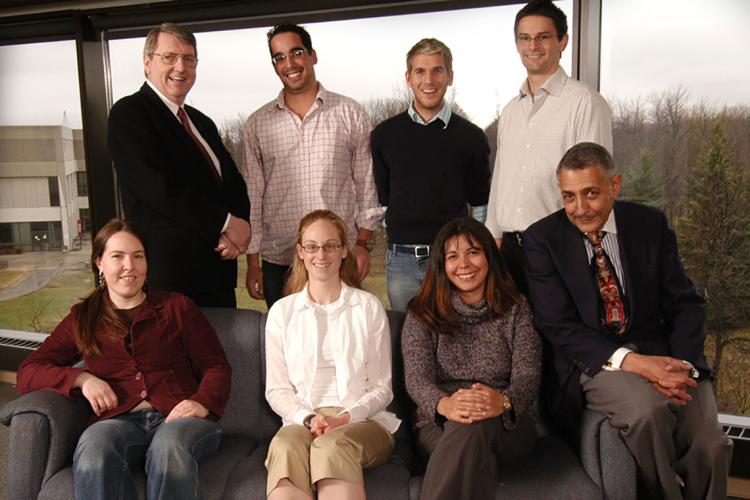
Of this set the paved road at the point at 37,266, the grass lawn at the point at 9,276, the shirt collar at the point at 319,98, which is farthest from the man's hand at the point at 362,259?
the grass lawn at the point at 9,276

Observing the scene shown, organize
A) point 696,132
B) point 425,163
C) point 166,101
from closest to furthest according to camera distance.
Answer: point 166,101, point 425,163, point 696,132

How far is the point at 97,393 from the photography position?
94.6 inches

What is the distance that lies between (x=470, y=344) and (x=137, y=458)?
3.93ft

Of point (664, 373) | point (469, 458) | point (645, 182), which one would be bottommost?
point (469, 458)

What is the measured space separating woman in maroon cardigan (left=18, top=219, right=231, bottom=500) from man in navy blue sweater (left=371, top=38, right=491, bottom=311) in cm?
89

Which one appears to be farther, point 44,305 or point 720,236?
point 44,305

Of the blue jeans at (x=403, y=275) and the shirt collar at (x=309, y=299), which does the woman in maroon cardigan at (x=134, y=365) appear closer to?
the shirt collar at (x=309, y=299)

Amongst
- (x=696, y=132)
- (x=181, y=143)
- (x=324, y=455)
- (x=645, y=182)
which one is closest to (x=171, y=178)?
(x=181, y=143)

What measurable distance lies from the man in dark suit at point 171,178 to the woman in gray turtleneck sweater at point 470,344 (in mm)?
876

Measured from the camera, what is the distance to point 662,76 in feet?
10.4

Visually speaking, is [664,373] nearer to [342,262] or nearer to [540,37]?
[342,262]

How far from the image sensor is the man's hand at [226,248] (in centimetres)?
288

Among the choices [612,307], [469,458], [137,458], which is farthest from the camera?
[612,307]

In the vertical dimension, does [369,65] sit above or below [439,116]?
above
